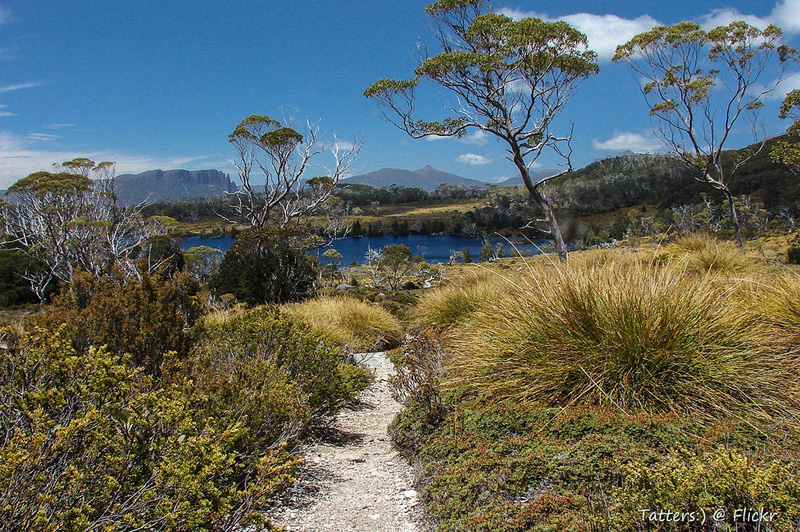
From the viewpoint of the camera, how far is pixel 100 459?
7.98ft

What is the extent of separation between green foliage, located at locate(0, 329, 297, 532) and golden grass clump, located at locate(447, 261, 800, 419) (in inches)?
101

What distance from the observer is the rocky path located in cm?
325

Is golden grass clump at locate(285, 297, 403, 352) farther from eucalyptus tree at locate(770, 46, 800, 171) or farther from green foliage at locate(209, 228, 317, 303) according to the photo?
eucalyptus tree at locate(770, 46, 800, 171)

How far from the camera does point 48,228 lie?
24875mm

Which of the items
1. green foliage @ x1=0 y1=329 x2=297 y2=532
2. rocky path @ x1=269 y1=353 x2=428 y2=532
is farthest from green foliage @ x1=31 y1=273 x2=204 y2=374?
green foliage @ x1=0 y1=329 x2=297 y2=532

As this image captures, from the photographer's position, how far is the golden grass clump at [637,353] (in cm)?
369

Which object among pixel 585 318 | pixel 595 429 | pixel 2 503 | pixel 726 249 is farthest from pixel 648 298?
pixel 726 249

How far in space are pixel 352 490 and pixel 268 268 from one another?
1259 cm

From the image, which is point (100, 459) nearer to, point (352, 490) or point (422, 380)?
point (352, 490)

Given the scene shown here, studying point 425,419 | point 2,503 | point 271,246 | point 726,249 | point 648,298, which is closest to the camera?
point 2,503

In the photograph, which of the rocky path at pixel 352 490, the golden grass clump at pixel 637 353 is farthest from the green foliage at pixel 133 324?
the golden grass clump at pixel 637 353

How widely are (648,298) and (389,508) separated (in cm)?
283

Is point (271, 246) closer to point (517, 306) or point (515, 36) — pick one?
point (515, 36)

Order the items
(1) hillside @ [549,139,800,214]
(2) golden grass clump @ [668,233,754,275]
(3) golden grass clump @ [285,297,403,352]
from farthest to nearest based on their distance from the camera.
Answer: (1) hillside @ [549,139,800,214]
(2) golden grass clump @ [668,233,754,275]
(3) golden grass clump @ [285,297,403,352]
